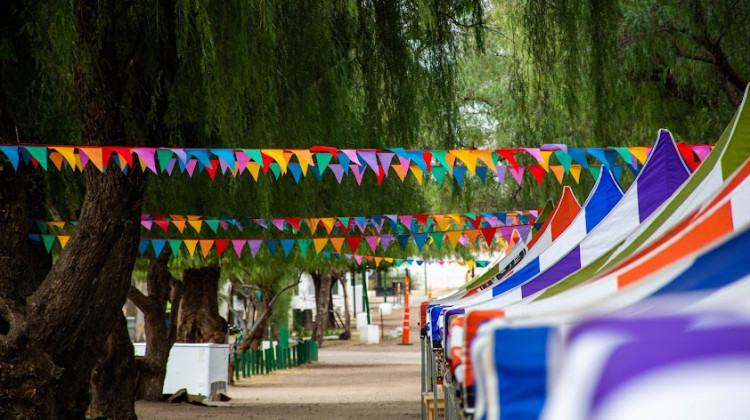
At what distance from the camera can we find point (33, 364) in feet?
24.8

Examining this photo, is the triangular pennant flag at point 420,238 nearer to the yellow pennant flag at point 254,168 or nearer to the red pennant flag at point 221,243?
the red pennant flag at point 221,243

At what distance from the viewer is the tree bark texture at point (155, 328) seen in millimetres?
15719

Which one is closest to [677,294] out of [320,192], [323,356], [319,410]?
[320,192]

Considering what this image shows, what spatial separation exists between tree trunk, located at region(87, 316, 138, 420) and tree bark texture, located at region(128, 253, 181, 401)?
2.01m

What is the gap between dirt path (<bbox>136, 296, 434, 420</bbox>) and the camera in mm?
15742

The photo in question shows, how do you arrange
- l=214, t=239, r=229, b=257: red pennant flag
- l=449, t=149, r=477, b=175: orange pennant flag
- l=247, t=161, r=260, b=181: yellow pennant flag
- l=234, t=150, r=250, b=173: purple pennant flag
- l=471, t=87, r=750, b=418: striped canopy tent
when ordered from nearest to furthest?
1. l=471, t=87, r=750, b=418: striped canopy tent
2. l=234, t=150, r=250, b=173: purple pennant flag
3. l=247, t=161, r=260, b=181: yellow pennant flag
4. l=449, t=149, r=477, b=175: orange pennant flag
5. l=214, t=239, r=229, b=257: red pennant flag

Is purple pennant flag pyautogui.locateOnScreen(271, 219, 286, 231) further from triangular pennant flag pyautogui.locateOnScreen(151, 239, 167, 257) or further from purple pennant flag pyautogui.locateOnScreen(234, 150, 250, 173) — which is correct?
purple pennant flag pyautogui.locateOnScreen(234, 150, 250, 173)

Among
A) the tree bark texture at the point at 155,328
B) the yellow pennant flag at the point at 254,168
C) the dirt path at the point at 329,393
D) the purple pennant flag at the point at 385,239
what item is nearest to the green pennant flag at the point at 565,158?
the yellow pennant flag at the point at 254,168

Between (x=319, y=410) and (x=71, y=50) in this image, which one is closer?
(x=71, y=50)

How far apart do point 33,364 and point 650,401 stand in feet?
24.0

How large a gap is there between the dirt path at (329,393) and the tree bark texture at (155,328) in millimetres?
422

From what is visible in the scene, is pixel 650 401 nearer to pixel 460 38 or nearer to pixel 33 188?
pixel 460 38

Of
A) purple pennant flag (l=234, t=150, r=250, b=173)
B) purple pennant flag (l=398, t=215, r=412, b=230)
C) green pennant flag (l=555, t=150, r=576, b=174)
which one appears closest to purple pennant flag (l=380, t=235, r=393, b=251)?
purple pennant flag (l=398, t=215, r=412, b=230)

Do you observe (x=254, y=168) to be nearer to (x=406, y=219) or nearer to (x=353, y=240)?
(x=406, y=219)
